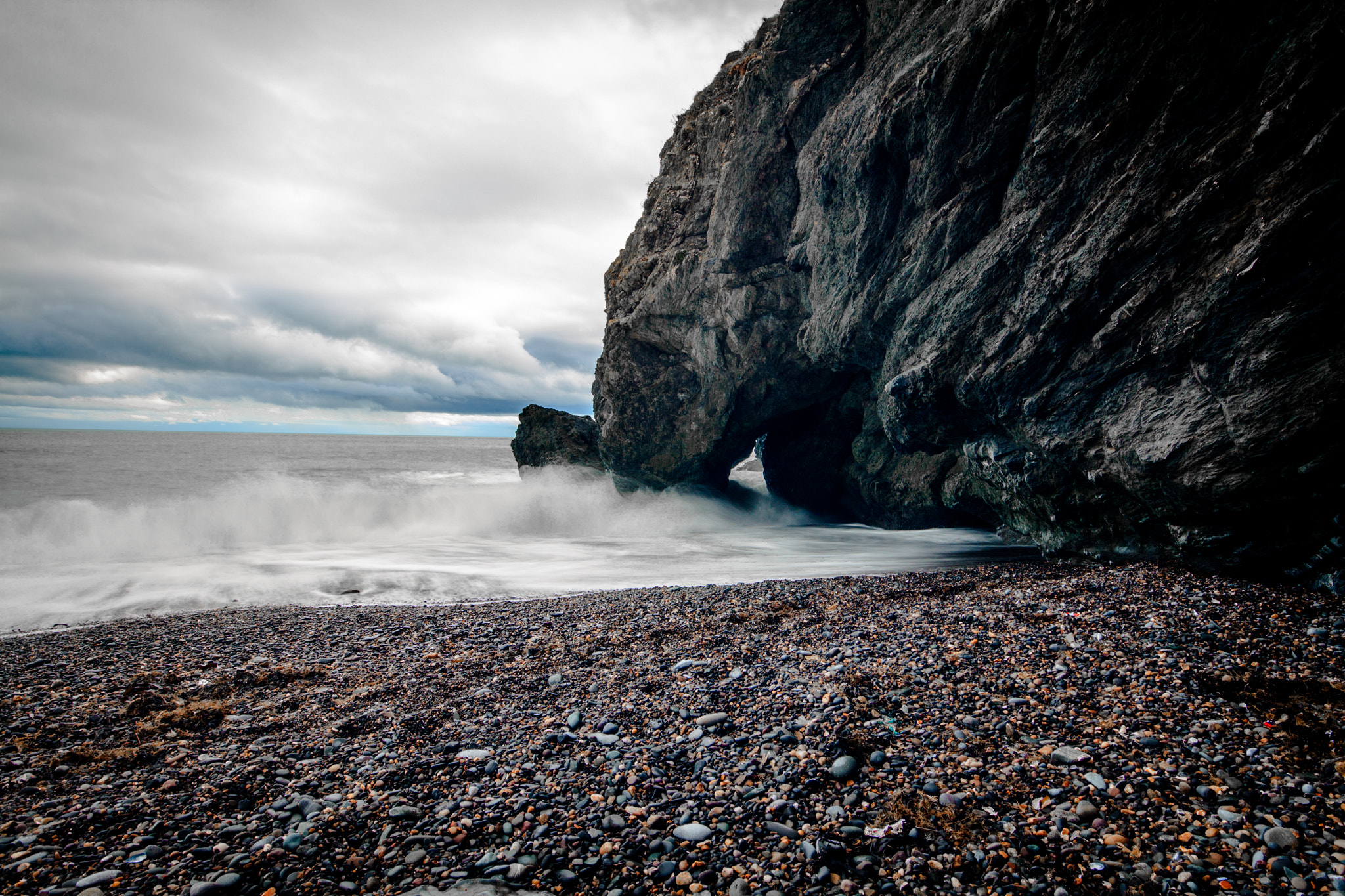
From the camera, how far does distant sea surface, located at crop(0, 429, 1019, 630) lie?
498 inches

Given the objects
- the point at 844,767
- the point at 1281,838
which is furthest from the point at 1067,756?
the point at 844,767

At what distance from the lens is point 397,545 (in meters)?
19.5

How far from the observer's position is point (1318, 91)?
6625 millimetres

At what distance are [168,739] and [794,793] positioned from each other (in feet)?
19.9

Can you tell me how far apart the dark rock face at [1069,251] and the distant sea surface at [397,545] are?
4.89 meters

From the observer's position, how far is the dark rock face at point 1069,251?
277 inches

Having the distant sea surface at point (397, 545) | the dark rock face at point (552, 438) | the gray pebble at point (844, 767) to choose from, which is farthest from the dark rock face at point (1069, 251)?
the dark rock face at point (552, 438)

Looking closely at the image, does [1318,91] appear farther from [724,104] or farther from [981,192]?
[724,104]

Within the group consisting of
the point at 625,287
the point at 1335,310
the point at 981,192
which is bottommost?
the point at 1335,310

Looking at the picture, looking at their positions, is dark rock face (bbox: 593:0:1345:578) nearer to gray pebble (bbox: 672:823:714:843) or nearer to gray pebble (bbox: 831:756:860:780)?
gray pebble (bbox: 831:756:860:780)

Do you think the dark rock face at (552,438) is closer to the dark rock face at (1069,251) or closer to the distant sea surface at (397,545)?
the distant sea surface at (397,545)

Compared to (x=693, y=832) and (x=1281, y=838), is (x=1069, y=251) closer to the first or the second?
(x=1281, y=838)

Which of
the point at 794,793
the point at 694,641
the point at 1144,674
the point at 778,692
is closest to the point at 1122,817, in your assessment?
the point at 794,793

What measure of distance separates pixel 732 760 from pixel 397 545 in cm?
1849
